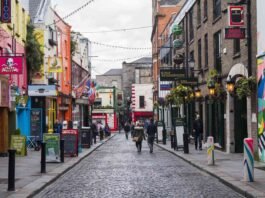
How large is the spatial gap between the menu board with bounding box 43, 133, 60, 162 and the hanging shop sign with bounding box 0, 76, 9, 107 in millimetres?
3681

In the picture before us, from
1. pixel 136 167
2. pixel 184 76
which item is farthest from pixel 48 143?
pixel 184 76

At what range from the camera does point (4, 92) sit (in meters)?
25.3

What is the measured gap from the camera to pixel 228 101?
27062 mm

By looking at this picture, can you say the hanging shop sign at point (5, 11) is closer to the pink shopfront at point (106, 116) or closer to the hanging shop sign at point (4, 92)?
the hanging shop sign at point (4, 92)

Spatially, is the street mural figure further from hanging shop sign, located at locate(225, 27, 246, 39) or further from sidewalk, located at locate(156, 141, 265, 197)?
hanging shop sign, located at locate(225, 27, 246, 39)

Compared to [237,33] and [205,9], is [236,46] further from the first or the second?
[205,9]

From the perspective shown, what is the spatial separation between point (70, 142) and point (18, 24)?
313 inches

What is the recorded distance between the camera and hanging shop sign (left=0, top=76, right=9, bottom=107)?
24766mm

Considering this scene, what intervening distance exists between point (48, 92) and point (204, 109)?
882 cm

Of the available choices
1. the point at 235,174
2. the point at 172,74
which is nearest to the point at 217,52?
the point at 172,74

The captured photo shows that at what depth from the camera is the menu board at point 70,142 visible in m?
26.2

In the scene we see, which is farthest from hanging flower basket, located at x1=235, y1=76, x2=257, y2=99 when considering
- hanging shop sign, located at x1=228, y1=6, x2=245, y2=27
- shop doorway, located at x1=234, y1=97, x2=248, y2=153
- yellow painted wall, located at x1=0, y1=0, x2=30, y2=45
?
yellow painted wall, located at x1=0, y1=0, x2=30, y2=45

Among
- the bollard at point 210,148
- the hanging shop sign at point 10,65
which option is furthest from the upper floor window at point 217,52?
the hanging shop sign at point 10,65

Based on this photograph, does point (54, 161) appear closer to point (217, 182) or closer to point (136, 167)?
point (136, 167)
